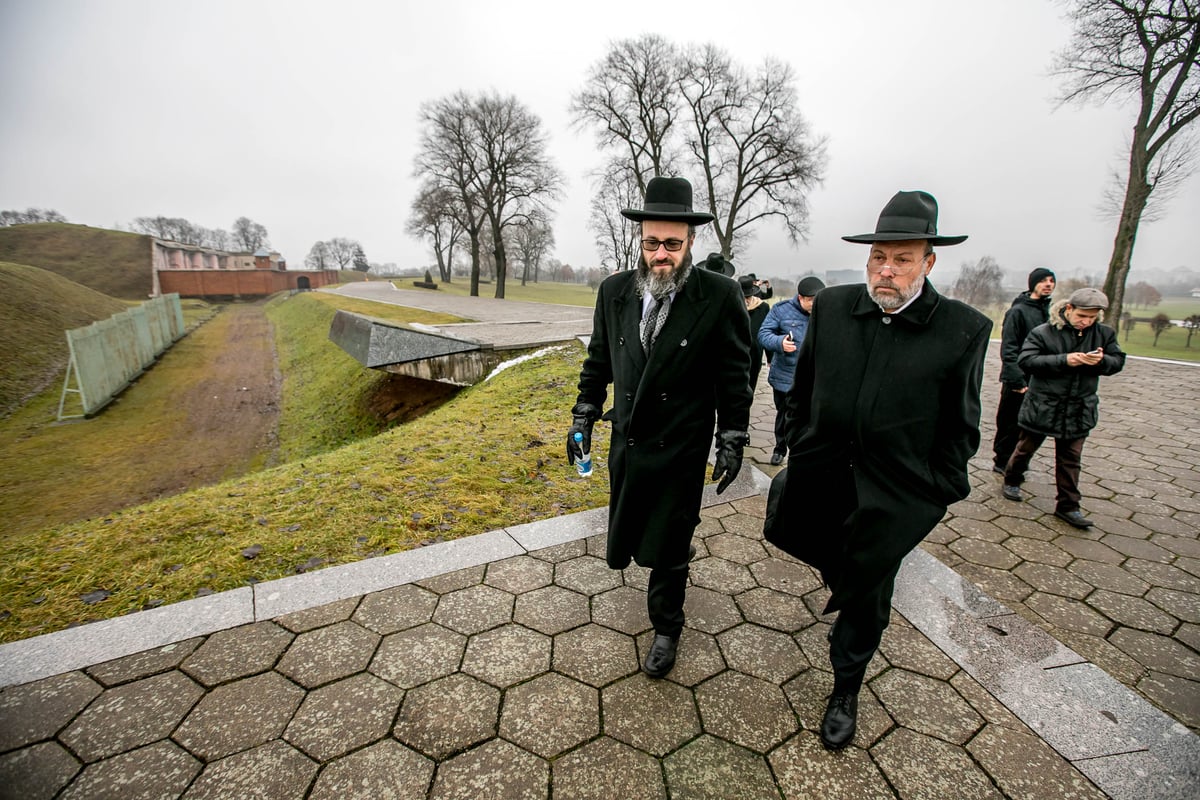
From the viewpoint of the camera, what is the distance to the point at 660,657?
2.47 metres

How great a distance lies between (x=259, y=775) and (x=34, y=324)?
85.8ft

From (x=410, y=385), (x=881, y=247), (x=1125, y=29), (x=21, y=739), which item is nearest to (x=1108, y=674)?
(x=881, y=247)

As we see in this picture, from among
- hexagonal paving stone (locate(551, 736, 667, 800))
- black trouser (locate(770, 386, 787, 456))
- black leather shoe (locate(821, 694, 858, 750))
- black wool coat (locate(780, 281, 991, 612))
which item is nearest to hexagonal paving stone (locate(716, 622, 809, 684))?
black leather shoe (locate(821, 694, 858, 750))

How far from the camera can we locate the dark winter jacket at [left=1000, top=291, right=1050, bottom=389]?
16.8 ft

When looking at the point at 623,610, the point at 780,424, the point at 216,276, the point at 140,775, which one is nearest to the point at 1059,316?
the point at 780,424

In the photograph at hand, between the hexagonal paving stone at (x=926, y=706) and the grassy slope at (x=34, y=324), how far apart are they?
20.4 m

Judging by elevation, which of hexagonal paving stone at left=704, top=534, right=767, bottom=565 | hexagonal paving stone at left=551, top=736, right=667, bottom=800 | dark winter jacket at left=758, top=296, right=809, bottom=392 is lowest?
hexagonal paving stone at left=551, top=736, right=667, bottom=800

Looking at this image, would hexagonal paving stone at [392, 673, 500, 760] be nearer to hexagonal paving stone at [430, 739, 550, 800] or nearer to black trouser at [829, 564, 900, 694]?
hexagonal paving stone at [430, 739, 550, 800]

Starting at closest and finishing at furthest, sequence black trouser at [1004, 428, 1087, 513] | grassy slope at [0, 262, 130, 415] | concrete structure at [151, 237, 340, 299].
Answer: black trouser at [1004, 428, 1087, 513], grassy slope at [0, 262, 130, 415], concrete structure at [151, 237, 340, 299]

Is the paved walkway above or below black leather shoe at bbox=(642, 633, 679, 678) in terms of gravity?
below

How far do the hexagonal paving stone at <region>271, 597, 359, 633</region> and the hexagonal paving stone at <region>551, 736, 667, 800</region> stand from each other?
61.6 inches

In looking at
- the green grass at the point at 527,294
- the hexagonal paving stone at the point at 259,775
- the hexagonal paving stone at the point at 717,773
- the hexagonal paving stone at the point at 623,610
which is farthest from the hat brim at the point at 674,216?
the green grass at the point at 527,294

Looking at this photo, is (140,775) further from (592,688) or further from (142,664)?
(592,688)

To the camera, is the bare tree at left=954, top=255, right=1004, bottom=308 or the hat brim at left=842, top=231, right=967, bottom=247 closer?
the hat brim at left=842, top=231, right=967, bottom=247
